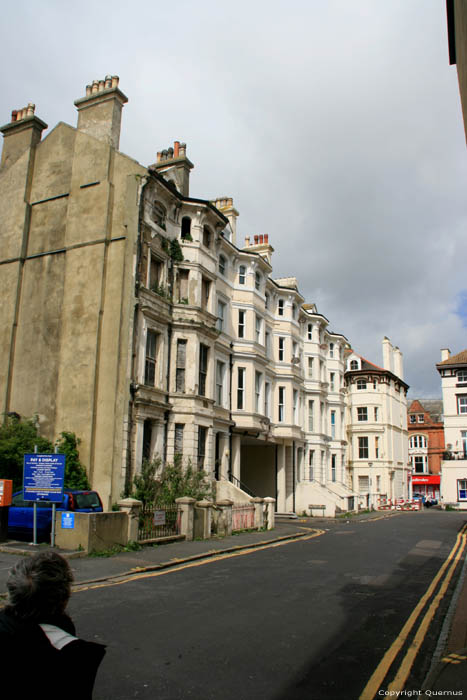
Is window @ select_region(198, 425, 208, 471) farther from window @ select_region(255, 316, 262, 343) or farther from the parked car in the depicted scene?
window @ select_region(255, 316, 262, 343)

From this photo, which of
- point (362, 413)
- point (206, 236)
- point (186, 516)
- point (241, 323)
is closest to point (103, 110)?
point (206, 236)

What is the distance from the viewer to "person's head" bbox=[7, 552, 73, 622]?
2648 mm

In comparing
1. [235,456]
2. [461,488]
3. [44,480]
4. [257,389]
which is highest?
[257,389]

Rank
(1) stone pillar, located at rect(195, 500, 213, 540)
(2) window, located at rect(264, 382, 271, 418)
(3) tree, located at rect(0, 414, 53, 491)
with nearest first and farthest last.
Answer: (1) stone pillar, located at rect(195, 500, 213, 540) → (3) tree, located at rect(0, 414, 53, 491) → (2) window, located at rect(264, 382, 271, 418)

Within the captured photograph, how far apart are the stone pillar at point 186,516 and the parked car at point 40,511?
9.96 ft

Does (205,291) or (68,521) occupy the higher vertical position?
(205,291)

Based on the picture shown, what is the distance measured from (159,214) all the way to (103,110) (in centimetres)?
533

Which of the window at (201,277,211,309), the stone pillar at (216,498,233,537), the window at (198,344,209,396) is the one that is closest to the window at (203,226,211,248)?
the window at (201,277,211,309)

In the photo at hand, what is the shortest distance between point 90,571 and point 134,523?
13.2 feet

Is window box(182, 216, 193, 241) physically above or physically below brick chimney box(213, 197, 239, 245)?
below

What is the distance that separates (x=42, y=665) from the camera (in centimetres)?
245

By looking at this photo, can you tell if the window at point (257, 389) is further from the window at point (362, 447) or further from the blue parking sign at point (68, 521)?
the window at point (362, 447)

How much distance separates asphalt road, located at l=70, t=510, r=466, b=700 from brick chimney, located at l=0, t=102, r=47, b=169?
21435 millimetres

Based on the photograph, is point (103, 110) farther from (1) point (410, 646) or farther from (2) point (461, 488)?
(2) point (461, 488)
